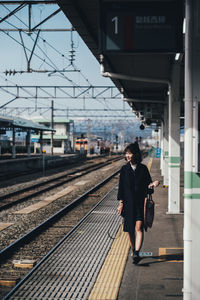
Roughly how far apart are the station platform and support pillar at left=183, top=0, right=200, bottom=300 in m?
0.65

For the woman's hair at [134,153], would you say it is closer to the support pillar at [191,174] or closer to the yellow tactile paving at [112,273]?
the yellow tactile paving at [112,273]

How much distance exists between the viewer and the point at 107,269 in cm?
569

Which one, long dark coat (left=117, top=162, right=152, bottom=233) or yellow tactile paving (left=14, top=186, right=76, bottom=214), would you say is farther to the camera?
yellow tactile paving (left=14, top=186, right=76, bottom=214)

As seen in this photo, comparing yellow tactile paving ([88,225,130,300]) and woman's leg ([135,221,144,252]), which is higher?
woman's leg ([135,221,144,252])

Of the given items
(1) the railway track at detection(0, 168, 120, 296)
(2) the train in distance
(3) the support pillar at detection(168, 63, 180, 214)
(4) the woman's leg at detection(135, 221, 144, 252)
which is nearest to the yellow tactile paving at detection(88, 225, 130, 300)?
(4) the woman's leg at detection(135, 221, 144, 252)

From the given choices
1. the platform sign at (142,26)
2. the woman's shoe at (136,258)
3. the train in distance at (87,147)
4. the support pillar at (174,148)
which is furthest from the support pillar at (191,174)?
the train in distance at (87,147)

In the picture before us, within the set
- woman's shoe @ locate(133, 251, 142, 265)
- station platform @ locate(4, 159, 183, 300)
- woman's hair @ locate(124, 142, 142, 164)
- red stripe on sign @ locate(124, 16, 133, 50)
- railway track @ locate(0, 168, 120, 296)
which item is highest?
red stripe on sign @ locate(124, 16, 133, 50)

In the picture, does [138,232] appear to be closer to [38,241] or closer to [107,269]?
[107,269]

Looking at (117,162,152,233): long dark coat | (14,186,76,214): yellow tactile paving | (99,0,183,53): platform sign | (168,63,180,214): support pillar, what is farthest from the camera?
(14,186,76,214): yellow tactile paving

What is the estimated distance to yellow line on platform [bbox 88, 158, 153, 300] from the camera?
15.4 ft

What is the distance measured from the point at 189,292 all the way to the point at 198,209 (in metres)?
0.80

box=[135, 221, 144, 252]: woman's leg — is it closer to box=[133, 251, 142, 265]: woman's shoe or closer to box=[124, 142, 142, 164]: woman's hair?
box=[133, 251, 142, 265]: woman's shoe

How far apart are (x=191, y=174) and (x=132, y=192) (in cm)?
182

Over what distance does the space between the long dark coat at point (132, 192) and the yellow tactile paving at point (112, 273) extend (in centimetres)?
58
